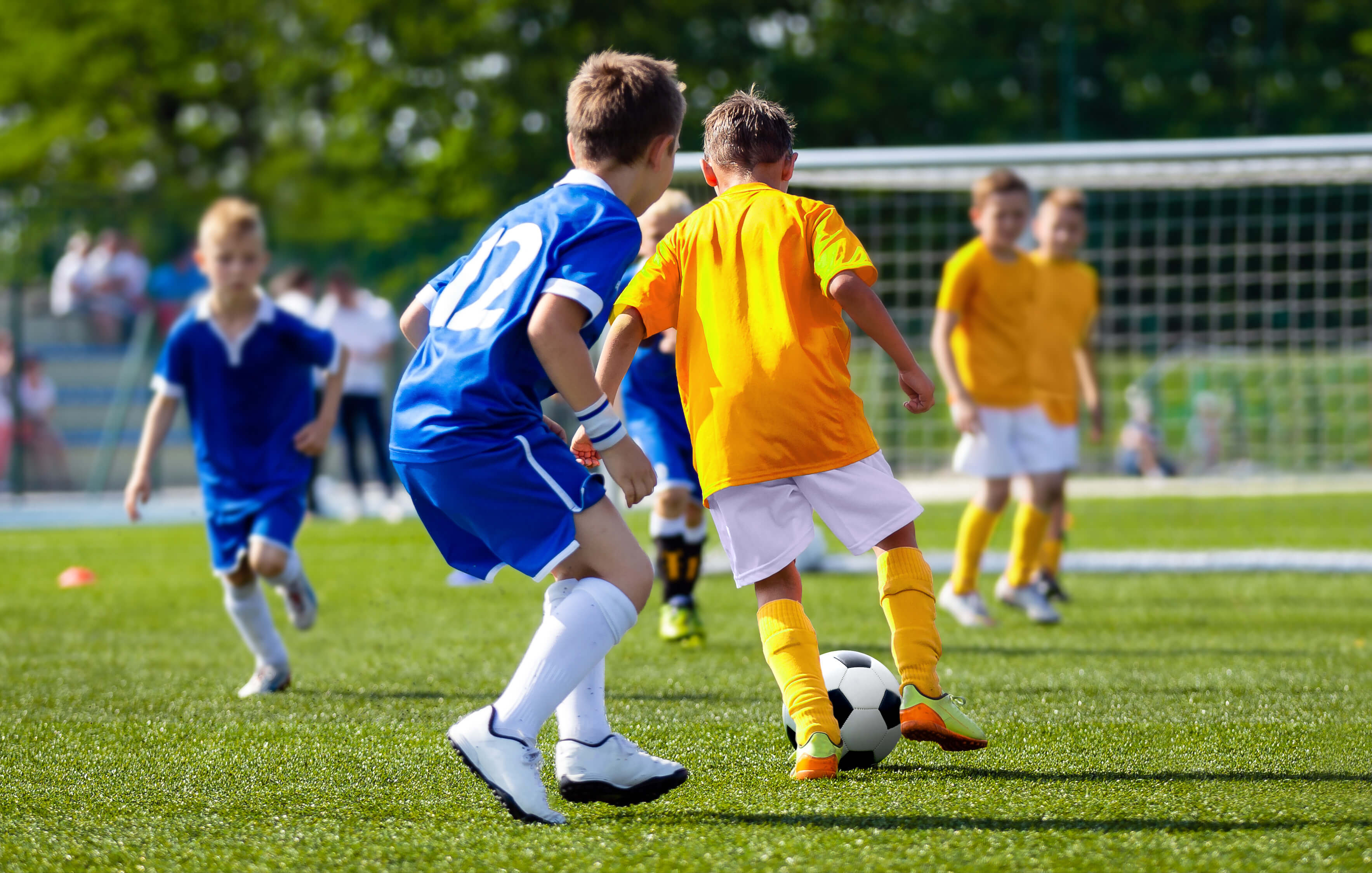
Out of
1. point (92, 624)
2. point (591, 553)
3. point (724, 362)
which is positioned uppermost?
point (724, 362)

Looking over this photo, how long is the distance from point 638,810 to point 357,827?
581mm

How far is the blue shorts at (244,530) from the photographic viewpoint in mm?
4648

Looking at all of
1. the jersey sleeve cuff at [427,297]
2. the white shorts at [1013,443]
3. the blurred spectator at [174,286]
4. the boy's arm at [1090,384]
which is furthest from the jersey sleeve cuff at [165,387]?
the blurred spectator at [174,286]

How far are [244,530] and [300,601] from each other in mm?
445

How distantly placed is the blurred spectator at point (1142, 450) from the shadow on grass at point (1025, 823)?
1327cm

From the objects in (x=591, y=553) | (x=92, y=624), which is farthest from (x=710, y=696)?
(x=92, y=624)

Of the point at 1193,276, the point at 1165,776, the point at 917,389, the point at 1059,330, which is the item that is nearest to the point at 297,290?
the point at 1193,276

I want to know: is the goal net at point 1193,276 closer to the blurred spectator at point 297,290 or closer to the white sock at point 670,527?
the white sock at point 670,527

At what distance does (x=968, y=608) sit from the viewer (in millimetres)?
6023

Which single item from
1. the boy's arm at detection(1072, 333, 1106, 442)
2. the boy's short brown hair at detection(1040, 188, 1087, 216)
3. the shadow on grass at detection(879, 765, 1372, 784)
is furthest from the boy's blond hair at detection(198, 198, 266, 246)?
the boy's arm at detection(1072, 333, 1106, 442)

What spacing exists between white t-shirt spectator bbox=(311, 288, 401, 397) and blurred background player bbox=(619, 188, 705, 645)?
672 cm

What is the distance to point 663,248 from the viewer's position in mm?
3447

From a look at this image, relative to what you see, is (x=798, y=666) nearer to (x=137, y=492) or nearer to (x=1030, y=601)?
(x=137, y=492)

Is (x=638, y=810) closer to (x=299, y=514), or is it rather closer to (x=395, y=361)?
(x=299, y=514)
